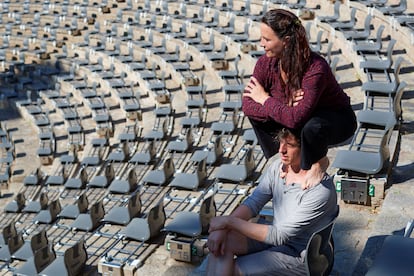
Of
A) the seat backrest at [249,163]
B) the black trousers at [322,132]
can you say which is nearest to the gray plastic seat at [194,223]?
the seat backrest at [249,163]

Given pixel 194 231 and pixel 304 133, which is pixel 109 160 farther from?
pixel 304 133

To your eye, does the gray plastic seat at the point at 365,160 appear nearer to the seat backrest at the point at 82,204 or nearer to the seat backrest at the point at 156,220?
the seat backrest at the point at 156,220

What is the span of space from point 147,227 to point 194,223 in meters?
0.87

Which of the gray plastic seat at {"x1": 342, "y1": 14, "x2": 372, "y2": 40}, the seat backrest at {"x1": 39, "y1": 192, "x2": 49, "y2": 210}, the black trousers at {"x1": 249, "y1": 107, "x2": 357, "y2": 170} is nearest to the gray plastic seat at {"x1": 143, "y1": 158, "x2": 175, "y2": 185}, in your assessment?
the seat backrest at {"x1": 39, "y1": 192, "x2": 49, "y2": 210}

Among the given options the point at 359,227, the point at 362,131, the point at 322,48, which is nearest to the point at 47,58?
the point at 322,48

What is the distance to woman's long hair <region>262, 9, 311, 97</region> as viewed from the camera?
126 inches

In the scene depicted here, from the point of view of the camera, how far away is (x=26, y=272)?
26.1 feet

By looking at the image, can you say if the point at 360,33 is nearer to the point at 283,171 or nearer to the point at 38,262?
the point at 38,262

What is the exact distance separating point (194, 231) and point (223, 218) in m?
3.15

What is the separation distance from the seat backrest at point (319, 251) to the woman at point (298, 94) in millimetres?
305

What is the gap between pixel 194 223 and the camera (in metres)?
6.75

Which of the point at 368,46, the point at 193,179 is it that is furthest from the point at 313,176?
the point at 368,46

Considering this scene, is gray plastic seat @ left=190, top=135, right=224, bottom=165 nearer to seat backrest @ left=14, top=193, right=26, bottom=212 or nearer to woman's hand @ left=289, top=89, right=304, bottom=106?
seat backrest @ left=14, top=193, right=26, bottom=212

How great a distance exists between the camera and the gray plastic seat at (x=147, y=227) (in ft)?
23.7
